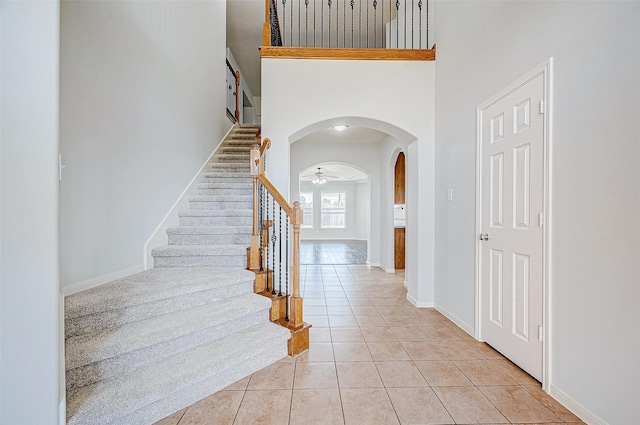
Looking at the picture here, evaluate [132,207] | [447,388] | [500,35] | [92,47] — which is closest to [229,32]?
[92,47]

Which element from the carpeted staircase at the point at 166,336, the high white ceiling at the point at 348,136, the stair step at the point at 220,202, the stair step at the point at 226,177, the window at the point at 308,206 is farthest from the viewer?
the window at the point at 308,206

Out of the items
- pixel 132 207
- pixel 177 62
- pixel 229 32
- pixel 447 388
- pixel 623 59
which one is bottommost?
pixel 447 388

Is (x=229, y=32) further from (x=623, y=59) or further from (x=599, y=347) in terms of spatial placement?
(x=599, y=347)

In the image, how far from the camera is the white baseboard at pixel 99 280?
206 centimetres

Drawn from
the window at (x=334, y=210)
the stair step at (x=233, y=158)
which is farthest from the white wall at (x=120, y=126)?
the window at (x=334, y=210)

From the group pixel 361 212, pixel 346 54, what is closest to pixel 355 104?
pixel 346 54

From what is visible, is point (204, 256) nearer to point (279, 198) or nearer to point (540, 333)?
point (279, 198)

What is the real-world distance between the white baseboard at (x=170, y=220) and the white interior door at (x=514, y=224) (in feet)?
10.3

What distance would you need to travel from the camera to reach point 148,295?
2.05 meters

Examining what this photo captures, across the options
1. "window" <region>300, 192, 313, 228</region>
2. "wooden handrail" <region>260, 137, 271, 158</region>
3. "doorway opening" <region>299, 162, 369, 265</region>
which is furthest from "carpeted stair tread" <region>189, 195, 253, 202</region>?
"window" <region>300, 192, 313, 228</region>

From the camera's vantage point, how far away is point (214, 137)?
16.0ft

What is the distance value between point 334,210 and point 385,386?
422 inches

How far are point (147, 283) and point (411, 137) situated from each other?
10.4ft
